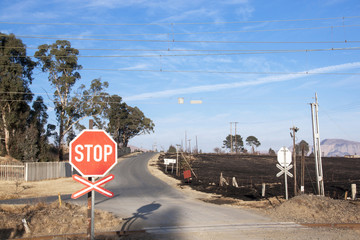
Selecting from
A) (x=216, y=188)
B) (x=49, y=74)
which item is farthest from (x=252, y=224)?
(x=49, y=74)

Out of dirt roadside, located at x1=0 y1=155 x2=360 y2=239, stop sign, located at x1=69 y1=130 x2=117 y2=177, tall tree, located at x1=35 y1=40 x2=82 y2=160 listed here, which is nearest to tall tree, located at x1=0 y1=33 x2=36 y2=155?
tall tree, located at x1=35 y1=40 x2=82 y2=160

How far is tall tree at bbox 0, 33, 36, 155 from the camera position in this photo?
42719 millimetres

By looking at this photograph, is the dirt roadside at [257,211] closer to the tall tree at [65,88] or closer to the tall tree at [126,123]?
the tall tree at [65,88]

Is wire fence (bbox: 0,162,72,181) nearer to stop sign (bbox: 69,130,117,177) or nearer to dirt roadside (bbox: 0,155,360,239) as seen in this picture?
dirt roadside (bbox: 0,155,360,239)

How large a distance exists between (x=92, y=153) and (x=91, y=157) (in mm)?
82

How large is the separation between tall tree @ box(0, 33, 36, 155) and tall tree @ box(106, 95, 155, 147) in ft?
113

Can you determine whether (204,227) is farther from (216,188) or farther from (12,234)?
(216,188)

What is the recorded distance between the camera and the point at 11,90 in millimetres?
42906

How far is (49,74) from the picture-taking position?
51031 mm

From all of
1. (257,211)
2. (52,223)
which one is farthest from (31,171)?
(257,211)

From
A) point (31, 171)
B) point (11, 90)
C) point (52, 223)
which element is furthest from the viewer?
point (11, 90)

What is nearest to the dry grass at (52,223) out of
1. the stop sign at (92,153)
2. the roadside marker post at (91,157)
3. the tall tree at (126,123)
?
the roadside marker post at (91,157)

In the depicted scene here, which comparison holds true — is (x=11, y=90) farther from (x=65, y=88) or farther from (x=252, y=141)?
(x=252, y=141)

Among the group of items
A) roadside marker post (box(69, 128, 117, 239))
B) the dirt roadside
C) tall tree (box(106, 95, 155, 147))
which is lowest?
the dirt roadside
